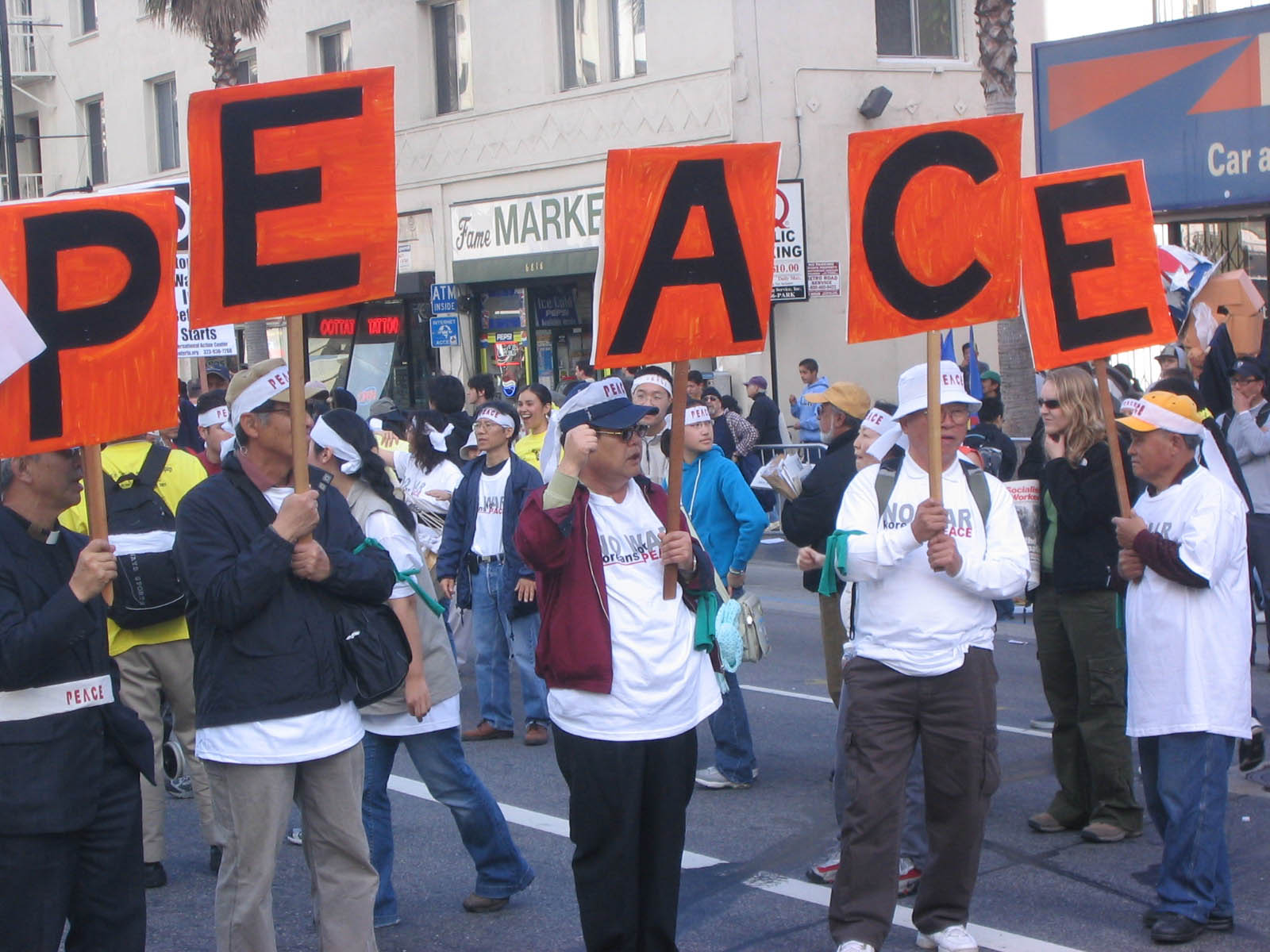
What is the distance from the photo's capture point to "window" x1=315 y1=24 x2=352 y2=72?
25808 mm

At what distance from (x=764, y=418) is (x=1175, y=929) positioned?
13267 mm

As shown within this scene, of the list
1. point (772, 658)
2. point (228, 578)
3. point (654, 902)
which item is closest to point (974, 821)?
point (654, 902)

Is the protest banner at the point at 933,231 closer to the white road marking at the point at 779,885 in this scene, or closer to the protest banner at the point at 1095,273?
the protest banner at the point at 1095,273

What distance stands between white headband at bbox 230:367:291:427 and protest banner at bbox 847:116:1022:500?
182 centimetres

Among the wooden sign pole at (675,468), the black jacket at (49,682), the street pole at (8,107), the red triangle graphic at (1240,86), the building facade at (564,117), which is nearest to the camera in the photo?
the black jacket at (49,682)

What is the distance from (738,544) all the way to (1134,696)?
247 cm

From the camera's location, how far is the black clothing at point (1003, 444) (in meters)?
12.0

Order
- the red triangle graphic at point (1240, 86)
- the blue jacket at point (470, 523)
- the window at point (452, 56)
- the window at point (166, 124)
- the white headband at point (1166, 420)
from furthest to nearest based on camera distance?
the window at point (166, 124)
the window at point (452, 56)
the red triangle graphic at point (1240, 86)
the blue jacket at point (470, 523)
the white headband at point (1166, 420)

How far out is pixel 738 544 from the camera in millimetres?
7238

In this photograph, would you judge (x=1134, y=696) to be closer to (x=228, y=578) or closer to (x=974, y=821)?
(x=974, y=821)

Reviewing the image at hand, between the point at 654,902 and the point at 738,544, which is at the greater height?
the point at 738,544

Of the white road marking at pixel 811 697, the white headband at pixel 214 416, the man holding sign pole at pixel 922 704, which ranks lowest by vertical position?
the white road marking at pixel 811 697

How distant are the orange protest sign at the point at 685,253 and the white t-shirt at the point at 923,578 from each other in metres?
0.73

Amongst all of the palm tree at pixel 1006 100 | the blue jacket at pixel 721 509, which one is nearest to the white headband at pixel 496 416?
the blue jacket at pixel 721 509
